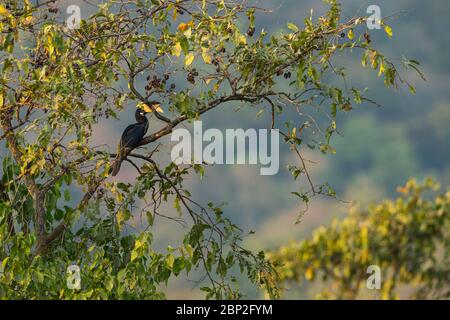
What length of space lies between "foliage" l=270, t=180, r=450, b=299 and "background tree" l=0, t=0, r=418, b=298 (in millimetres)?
7971

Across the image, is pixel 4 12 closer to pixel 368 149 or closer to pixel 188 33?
pixel 188 33

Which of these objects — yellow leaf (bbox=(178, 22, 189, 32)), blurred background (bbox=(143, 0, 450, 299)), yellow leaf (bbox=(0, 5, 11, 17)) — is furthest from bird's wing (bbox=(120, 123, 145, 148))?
blurred background (bbox=(143, 0, 450, 299))

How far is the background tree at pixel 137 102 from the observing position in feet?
25.0

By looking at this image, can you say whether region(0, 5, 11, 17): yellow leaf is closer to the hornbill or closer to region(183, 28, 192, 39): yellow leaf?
the hornbill

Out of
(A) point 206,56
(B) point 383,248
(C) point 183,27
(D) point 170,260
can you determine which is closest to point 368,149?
(B) point 383,248

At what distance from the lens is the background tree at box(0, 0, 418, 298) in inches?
301

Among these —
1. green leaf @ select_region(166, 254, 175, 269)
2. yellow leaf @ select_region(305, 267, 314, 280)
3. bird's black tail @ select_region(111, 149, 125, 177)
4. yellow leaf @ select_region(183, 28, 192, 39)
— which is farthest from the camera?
yellow leaf @ select_region(305, 267, 314, 280)

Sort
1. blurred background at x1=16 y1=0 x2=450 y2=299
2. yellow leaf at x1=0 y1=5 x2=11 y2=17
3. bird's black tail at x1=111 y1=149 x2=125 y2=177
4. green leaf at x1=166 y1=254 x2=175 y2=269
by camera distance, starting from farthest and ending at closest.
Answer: blurred background at x1=16 y1=0 x2=450 y2=299, bird's black tail at x1=111 y1=149 x2=125 y2=177, yellow leaf at x1=0 y1=5 x2=11 y2=17, green leaf at x1=166 y1=254 x2=175 y2=269

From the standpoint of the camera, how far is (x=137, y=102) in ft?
26.6

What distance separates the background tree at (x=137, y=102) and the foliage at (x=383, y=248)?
7.97m

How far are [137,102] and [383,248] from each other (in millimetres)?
8924

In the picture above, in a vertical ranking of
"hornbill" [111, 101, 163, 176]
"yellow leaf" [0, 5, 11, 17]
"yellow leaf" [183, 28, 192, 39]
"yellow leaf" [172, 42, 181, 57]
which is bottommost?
"hornbill" [111, 101, 163, 176]

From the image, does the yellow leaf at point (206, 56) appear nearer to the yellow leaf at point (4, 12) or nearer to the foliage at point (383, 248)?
the yellow leaf at point (4, 12)
